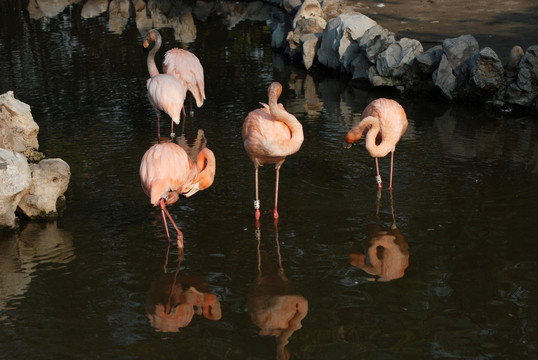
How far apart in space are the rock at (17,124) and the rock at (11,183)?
59.4 inches

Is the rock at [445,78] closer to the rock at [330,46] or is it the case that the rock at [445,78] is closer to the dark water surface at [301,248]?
the dark water surface at [301,248]

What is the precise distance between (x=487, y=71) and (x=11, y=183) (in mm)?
6247

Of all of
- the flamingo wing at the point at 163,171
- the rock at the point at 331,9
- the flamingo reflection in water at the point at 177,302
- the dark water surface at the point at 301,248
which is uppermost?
the rock at the point at 331,9

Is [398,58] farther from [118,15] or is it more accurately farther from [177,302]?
[118,15]

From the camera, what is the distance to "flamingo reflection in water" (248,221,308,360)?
448 cm

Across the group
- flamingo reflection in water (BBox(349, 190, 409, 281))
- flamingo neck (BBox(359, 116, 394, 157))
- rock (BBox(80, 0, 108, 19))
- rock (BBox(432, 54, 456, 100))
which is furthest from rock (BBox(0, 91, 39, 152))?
rock (BBox(80, 0, 108, 19))

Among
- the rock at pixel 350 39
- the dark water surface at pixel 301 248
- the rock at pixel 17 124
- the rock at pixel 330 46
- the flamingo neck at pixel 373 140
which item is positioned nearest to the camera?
the dark water surface at pixel 301 248

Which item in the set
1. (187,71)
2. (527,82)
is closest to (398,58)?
(527,82)

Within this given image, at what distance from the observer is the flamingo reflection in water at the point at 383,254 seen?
208 inches

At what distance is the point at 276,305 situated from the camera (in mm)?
4840

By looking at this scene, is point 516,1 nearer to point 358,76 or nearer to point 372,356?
point 358,76

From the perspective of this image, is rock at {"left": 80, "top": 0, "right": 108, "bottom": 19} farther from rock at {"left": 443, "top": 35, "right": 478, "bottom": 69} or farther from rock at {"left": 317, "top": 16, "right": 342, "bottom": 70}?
rock at {"left": 443, "top": 35, "right": 478, "bottom": 69}

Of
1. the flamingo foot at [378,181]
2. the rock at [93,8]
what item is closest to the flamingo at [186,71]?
the flamingo foot at [378,181]

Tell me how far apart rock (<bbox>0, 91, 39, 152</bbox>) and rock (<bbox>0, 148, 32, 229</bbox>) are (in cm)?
151
